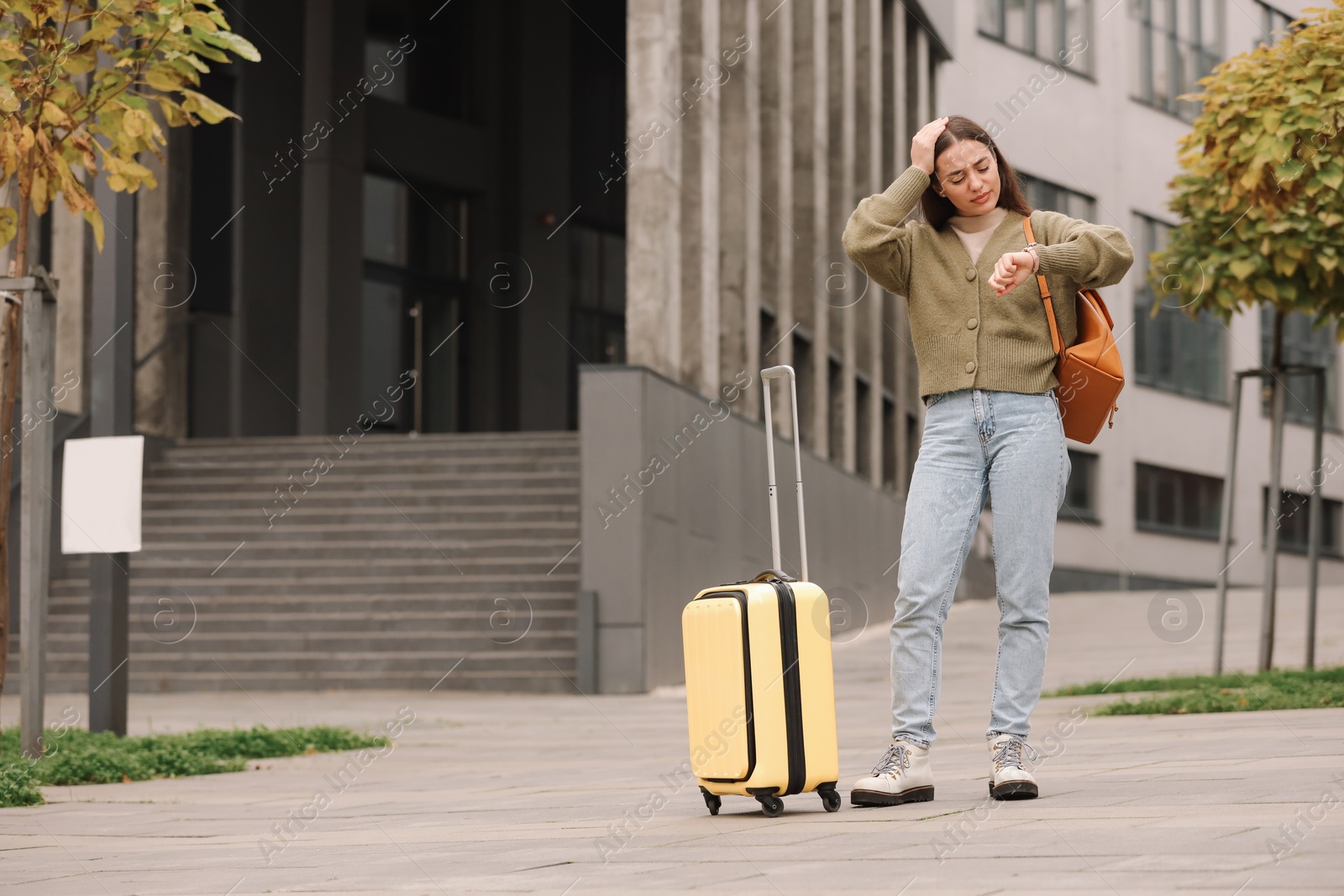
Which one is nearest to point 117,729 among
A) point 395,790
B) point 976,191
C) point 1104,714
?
point 395,790

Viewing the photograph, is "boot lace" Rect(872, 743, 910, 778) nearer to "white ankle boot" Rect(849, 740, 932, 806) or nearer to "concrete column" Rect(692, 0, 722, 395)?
"white ankle boot" Rect(849, 740, 932, 806)

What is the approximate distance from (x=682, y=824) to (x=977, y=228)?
1.99 meters

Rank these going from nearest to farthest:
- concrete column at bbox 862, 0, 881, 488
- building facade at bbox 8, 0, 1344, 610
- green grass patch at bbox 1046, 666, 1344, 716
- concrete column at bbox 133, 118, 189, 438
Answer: green grass patch at bbox 1046, 666, 1344, 716
building facade at bbox 8, 0, 1344, 610
concrete column at bbox 133, 118, 189, 438
concrete column at bbox 862, 0, 881, 488

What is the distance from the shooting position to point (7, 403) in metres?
7.33

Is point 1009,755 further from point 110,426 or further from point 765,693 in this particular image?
point 110,426

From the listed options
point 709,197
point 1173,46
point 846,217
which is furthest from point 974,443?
point 1173,46

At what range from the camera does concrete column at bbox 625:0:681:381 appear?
14812 millimetres

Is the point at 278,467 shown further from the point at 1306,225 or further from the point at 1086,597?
the point at 1086,597

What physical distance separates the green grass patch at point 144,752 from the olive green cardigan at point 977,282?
3857mm

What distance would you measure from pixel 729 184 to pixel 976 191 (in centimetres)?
1353

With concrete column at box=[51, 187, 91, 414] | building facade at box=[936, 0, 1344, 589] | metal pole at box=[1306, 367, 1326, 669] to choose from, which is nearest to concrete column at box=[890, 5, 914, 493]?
building facade at box=[936, 0, 1344, 589]

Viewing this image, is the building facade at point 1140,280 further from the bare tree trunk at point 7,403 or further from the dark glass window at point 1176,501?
the bare tree trunk at point 7,403

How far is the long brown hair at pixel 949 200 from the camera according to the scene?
5.01m

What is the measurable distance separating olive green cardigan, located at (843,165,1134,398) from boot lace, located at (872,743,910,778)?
1.06 metres
